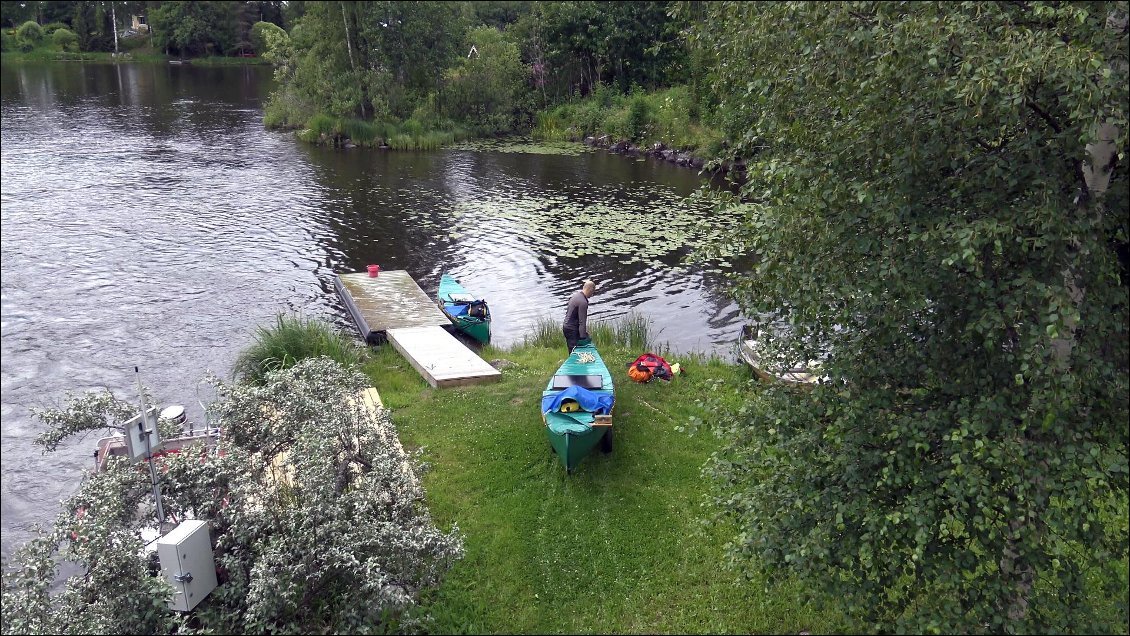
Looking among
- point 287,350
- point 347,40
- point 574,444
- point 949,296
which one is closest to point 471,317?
point 287,350

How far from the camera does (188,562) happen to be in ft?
22.9

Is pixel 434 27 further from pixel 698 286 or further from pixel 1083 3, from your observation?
pixel 1083 3

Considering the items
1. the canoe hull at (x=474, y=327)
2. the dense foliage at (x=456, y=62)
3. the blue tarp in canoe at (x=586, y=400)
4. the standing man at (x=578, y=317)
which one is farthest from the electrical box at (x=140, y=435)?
the dense foliage at (x=456, y=62)

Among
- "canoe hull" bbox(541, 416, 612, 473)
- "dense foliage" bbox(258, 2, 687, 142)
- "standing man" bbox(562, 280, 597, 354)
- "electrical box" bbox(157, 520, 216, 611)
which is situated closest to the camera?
"electrical box" bbox(157, 520, 216, 611)

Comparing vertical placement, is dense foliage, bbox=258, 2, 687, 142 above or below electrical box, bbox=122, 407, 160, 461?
above

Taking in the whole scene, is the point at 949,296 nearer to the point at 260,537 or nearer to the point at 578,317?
the point at 260,537

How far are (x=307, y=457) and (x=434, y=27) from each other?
43910 mm

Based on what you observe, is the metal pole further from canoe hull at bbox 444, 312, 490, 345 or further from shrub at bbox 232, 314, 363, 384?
canoe hull at bbox 444, 312, 490, 345

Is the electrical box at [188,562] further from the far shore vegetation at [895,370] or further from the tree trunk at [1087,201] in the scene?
the tree trunk at [1087,201]

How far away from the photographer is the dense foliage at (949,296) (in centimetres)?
520

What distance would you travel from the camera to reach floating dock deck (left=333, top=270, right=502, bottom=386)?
14.9m

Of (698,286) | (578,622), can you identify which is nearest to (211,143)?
(698,286)

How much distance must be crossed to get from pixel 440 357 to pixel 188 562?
8.92 metres

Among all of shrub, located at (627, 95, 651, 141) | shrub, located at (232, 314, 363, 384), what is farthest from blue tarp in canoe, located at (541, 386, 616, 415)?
shrub, located at (627, 95, 651, 141)
